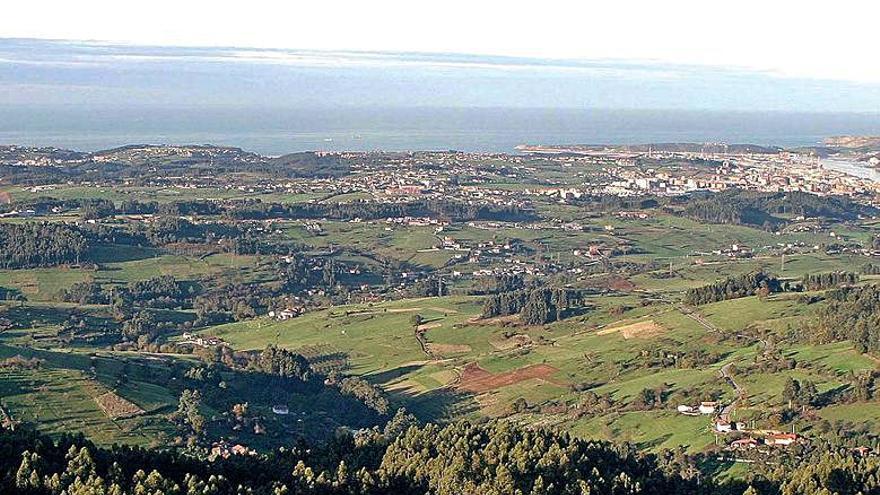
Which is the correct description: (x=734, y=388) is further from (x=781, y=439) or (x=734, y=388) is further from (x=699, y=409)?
(x=781, y=439)

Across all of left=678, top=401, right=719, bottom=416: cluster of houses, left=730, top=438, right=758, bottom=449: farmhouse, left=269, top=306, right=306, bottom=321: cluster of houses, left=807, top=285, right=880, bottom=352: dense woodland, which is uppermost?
left=807, top=285, right=880, bottom=352: dense woodland

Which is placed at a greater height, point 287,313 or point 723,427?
point 723,427

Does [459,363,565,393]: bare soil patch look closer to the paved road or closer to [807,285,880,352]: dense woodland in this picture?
the paved road

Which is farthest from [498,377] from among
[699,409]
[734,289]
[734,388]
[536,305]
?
[734,289]

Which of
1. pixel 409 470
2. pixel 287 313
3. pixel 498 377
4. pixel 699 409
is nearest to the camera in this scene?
pixel 409 470

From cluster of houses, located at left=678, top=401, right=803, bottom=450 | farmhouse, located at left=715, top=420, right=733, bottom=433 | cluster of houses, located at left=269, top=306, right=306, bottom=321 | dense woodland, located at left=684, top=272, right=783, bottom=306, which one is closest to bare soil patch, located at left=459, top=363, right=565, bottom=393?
cluster of houses, located at left=678, top=401, right=803, bottom=450

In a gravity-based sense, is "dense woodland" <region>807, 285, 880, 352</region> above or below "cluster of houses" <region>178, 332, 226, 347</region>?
above

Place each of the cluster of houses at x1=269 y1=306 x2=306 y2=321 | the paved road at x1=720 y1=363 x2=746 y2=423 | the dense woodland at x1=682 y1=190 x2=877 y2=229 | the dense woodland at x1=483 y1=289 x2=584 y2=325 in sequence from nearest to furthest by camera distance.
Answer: the paved road at x1=720 y1=363 x2=746 y2=423 → the dense woodland at x1=483 y1=289 x2=584 y2=325 → the cluster of houses at x1=269 y1=306 x2=306 y2=321 → the dense woodland at x1=682 y1=190 x2=877 y2=229

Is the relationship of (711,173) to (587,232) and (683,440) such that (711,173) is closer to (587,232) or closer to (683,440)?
(587,232)

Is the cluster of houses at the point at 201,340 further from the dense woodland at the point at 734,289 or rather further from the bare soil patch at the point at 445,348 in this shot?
the dense woodland at the point at 734,289

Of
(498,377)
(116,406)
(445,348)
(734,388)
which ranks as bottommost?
(445,348)

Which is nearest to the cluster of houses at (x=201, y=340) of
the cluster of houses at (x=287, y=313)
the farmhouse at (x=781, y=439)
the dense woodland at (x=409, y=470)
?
the cluster of houses at (x=287, y=313)
